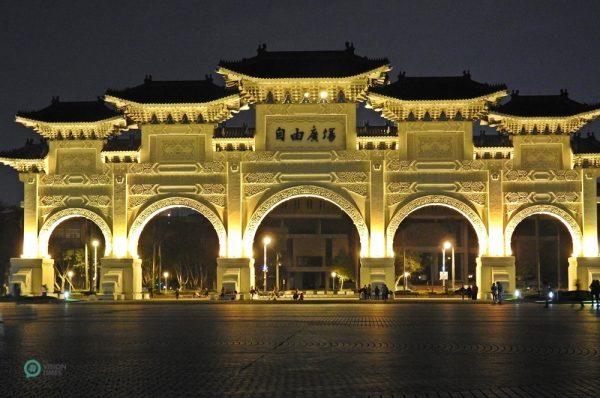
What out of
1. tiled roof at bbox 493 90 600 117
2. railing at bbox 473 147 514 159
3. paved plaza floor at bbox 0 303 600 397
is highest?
tiled roof at bbox 493 90 600 117

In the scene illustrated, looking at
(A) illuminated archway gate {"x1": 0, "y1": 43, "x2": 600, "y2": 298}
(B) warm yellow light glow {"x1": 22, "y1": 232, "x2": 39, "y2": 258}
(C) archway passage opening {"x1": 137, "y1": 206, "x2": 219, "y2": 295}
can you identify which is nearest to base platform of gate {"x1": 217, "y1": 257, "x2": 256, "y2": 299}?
(A) illuminated archway gate {"x1": 0, "y1": 43, "x2": 600, "y2": 298}

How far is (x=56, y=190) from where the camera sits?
48.2 meters

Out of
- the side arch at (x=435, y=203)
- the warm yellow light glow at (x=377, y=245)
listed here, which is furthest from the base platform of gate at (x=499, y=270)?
the warm yellow light glow at (x=377, y=245)

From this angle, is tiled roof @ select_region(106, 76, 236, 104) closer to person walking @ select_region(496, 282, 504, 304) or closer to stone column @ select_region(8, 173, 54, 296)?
stone column @ select_region(8, 173, 54, 296)

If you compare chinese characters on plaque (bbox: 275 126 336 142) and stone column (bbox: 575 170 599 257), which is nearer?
stone column (bbox: 575 170 599 257)

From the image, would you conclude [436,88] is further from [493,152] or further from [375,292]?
[375,292]

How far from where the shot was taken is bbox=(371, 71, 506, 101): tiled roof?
45812mm

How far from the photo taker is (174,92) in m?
47.8

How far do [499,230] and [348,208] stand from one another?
289 inches

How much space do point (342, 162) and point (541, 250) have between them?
4439 centimetres

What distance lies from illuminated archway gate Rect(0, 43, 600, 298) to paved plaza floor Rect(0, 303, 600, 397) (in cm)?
2423

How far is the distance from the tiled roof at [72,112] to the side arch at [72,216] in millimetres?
4603

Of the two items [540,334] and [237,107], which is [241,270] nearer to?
[237,107]

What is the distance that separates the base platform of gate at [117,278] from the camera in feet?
153
